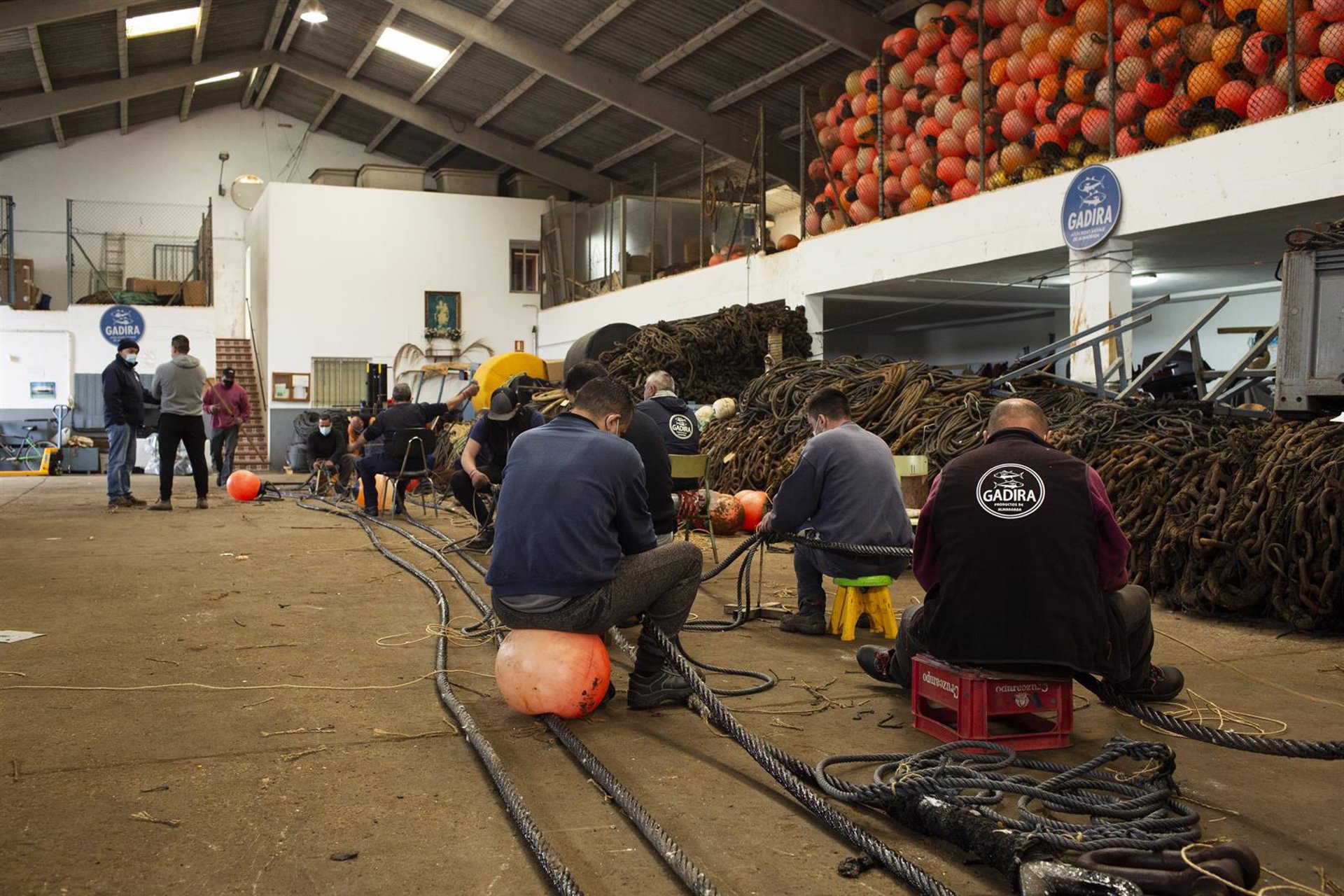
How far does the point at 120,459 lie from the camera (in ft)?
39.0

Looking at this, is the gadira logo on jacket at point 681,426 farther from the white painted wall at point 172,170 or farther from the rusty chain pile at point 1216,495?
the white painted wall at point 172,170

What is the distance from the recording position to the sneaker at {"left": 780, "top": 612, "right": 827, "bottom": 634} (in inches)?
228

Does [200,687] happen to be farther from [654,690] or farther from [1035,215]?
[1035,215]

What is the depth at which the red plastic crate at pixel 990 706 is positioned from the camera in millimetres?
3652

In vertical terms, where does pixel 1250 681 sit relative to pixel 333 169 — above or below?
below

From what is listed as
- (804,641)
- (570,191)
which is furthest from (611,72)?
(804,641)

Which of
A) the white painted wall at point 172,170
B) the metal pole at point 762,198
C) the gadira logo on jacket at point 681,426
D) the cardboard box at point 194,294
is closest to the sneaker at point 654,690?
the gadira logo on jacket at point 681,426

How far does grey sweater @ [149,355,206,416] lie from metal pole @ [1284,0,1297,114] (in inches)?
398

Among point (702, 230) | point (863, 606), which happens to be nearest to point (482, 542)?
point (863, 606)

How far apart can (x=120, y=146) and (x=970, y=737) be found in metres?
27.2

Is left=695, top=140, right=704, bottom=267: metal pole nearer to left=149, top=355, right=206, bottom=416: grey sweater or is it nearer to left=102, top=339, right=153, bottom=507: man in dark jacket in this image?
left=149, top=355, right=206, bottom=416: grey sweater

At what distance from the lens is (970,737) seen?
3.66m

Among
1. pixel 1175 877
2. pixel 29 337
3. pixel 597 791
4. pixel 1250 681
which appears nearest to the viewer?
pixel 1175 877

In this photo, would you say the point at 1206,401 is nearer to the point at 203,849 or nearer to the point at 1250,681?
the point at 1250,681
